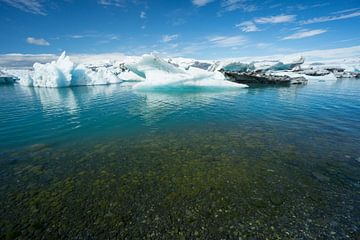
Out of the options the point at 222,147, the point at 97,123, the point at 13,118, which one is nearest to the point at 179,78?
the point at 97,123

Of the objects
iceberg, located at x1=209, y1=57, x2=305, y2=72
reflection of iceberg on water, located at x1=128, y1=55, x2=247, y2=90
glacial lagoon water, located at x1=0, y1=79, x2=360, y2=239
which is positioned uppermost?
iceberg, located at x1=209, y1=57, x2=305, y2=72

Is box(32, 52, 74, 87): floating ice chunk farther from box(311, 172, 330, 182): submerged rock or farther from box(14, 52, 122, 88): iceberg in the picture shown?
box(311, 172, 330, 182): submerged rock

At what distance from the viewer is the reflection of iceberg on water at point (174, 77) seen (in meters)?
29.5

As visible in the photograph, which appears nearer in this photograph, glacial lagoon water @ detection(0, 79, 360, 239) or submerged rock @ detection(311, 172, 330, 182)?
glacial lagoon water @ detection(0, 79, 360, 239)

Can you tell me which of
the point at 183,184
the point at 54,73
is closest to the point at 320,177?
the point at 183,184

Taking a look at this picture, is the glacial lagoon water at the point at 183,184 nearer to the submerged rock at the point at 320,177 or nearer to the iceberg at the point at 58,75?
the submerged rock at the point at 320,177

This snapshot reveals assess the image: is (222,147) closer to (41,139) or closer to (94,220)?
(94,220)

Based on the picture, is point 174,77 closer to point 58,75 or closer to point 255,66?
point 58,75

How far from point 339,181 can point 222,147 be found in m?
3.95

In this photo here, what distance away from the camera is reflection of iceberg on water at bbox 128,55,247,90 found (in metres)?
29.5

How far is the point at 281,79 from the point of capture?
40406mm

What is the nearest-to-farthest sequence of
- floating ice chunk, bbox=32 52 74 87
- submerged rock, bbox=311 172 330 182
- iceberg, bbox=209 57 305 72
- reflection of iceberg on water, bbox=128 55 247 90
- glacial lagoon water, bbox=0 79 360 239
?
glacial lagoon water, bbox=0 79 360 239, submerged rock, bbox=311 172 330 182, reflection of iceberg on water, bbox=128 55 247 90, floating ice chunk, bbox=32 52 74 87, iceberg, bbox=209 57 305 72

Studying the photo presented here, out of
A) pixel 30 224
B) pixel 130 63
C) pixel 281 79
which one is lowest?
pixel 30 224

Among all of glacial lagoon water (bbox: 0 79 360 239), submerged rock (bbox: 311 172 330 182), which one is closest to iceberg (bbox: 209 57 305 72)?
glacial lagoon water (bbox: 0 79 360 239)
